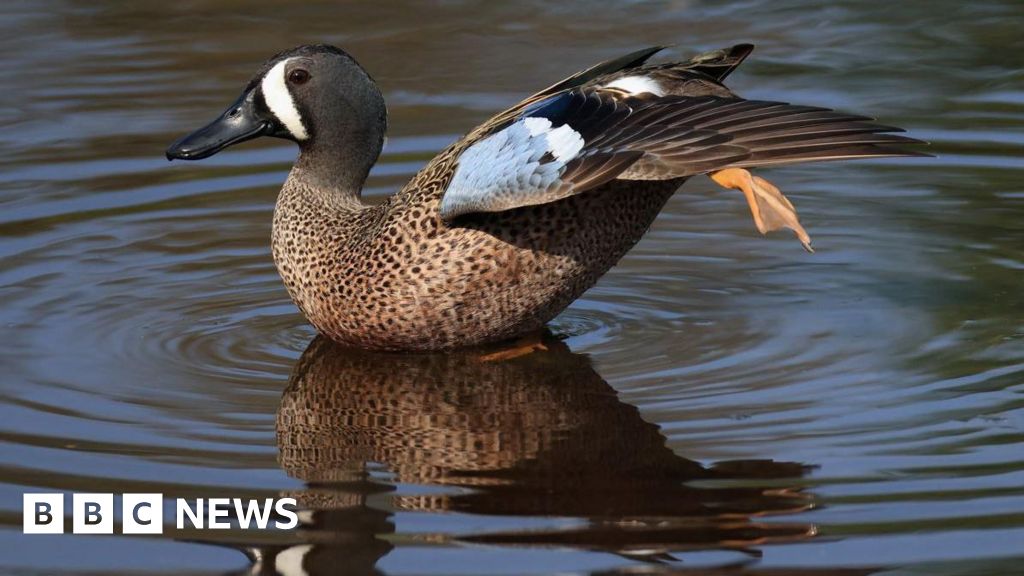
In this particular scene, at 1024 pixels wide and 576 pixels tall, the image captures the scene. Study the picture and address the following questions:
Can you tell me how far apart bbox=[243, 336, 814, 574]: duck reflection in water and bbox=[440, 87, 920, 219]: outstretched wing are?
659mm

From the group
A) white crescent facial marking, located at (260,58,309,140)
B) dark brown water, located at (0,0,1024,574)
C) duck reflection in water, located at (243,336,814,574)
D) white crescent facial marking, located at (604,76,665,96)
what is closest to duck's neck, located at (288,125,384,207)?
white crescent facial marking, located at (260,58,309,140)

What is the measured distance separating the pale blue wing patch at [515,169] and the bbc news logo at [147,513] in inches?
52.8

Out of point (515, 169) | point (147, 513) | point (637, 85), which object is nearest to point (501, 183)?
point (515, 169)

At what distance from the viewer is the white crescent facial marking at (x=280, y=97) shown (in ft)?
22.9

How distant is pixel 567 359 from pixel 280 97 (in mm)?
1516

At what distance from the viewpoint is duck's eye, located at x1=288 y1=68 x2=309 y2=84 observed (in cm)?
699

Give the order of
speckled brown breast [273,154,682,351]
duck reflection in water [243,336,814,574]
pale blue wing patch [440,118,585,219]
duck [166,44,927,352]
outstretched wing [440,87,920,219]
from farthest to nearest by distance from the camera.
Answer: speckled brown breast [273,154,682,351]
pale blue wing patch [440,118,585,219]
duck [166,44,927,352]
outstretched wing [440,87,920,219]
duck reflection in water [243,336,814,574]

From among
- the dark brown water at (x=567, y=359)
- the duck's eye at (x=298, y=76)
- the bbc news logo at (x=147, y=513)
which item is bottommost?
the bbc news logo at (x=147, y=513)

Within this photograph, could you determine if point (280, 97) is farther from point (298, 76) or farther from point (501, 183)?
point (501, 183)

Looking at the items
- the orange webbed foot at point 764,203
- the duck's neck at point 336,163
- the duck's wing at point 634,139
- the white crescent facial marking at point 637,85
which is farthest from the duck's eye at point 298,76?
the orange webbed foot at point 764,203

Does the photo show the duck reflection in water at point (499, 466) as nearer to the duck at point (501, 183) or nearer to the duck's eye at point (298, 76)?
the duck at point (501, 183)

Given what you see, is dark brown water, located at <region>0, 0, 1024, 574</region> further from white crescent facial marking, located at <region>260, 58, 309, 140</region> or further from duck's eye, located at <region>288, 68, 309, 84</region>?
duck's eye, located at <region>288, 68, 309, 84</region>

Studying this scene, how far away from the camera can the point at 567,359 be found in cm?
661

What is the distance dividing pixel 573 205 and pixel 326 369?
3.55 ft
